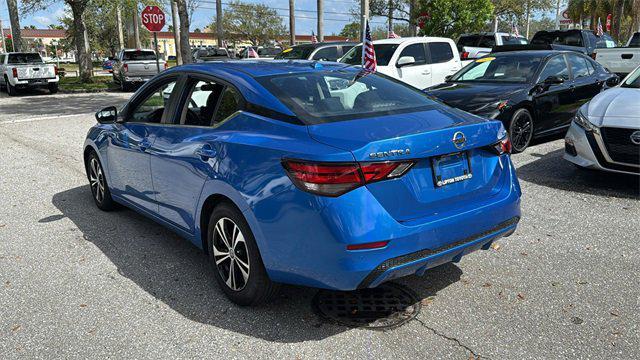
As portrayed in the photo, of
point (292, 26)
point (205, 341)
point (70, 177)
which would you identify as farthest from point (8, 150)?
point (292, 26)

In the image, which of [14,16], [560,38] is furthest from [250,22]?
[560,38]

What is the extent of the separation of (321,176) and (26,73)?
23.6 metres

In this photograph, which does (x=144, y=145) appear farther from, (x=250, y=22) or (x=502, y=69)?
(x=250, y=22)

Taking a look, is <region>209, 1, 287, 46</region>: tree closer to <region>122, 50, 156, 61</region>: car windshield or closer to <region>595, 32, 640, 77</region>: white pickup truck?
<region>122, 50, 156, 61</region>: car windshield

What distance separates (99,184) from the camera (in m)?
5.78

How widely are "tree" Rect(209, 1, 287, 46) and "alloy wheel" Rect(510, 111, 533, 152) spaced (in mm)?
62687

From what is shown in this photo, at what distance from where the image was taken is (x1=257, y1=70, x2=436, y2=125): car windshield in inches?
134

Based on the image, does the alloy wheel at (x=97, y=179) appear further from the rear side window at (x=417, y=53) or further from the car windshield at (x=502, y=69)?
the rear side window at (x=417, y=53)

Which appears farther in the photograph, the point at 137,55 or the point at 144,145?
the point at 137,55

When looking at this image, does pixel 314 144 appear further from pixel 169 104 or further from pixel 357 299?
pixel 169 104

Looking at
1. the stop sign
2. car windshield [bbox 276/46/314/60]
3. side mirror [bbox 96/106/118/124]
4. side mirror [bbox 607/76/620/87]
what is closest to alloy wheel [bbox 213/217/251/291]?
side mirror [bbox 96/106/118/124]

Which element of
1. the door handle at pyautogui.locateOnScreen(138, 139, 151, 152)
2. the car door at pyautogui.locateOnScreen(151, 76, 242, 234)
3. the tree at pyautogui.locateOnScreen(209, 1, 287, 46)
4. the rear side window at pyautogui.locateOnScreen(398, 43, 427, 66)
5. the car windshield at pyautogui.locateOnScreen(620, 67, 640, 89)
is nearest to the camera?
the car door at pyautogui.locateOnScreen(151, 76, 242, 234)

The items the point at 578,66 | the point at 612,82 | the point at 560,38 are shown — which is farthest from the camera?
the point at 560,38

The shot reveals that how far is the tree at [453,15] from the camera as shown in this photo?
901 inches
